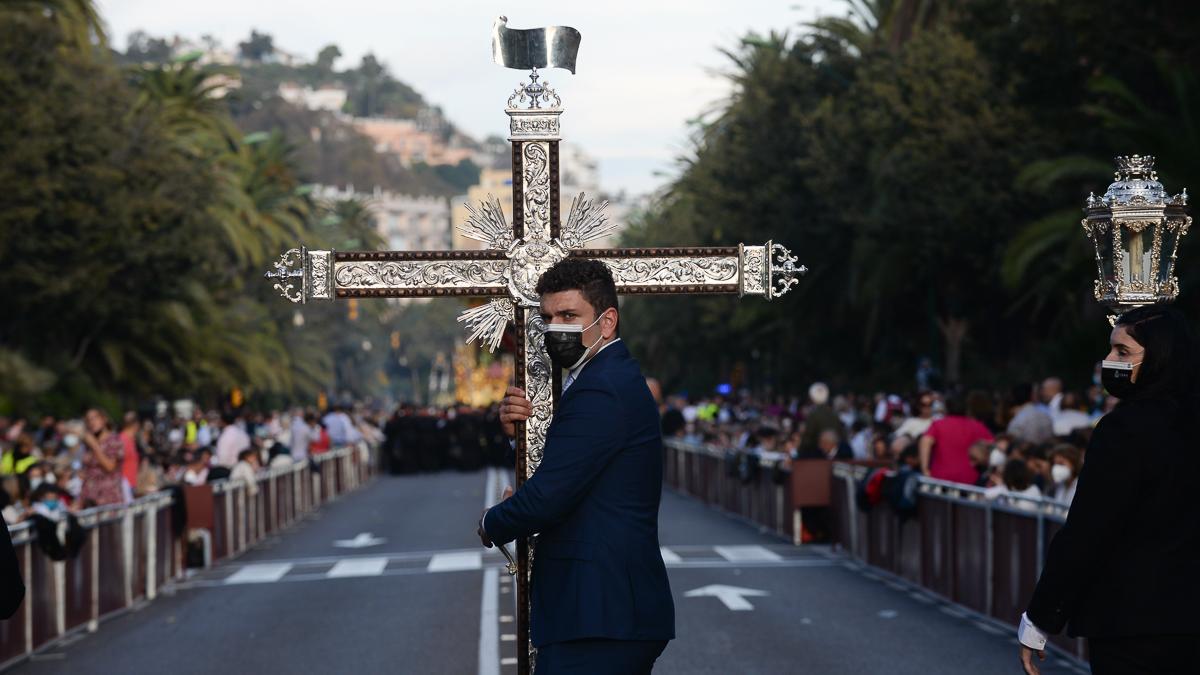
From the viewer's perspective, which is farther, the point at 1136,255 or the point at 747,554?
the point at 747,554

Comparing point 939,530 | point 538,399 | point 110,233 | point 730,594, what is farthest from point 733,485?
point 538,399

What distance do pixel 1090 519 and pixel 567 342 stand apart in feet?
5.61

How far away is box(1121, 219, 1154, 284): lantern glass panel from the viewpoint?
7742 millimetres

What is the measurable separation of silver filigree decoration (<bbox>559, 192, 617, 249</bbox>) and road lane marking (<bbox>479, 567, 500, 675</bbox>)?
17.9 ft

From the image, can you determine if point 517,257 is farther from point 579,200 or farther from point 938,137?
point 938,137

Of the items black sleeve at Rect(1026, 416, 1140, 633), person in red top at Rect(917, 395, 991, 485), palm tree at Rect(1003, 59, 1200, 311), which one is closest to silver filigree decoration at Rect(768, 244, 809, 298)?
black sleeve at Rect(1026, 416, 1140, 633)

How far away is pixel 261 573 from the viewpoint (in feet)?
69.9

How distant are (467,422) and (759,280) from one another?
4446 centimetres

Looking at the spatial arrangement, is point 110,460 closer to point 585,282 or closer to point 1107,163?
point 585,282

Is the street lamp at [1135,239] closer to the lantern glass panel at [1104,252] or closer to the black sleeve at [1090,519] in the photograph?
the lantern glass panel at [1104,252]

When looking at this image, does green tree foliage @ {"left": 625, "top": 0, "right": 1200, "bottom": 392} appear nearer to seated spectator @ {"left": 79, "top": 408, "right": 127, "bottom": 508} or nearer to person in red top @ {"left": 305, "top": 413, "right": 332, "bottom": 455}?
person in red top @ {"left": 305, "top": 413, "right": 332, "bottom": 455}

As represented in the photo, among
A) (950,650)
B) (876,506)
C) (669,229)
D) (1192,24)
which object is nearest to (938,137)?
(1192,24)

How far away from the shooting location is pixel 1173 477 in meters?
5.95

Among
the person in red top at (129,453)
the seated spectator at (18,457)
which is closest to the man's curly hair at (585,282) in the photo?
the person in red top at (129,453)
